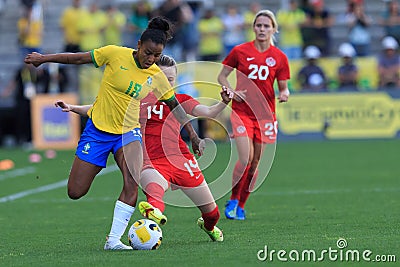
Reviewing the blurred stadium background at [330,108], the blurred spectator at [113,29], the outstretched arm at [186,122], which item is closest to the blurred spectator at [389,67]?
the blurred stadium background at [330,108]

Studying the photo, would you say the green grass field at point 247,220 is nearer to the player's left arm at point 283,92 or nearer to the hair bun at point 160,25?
the player's left arm at point 283,92

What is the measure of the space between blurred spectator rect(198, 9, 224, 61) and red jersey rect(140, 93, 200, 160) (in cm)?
1652

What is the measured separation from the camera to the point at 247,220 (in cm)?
1113

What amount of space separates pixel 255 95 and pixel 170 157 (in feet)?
9.95

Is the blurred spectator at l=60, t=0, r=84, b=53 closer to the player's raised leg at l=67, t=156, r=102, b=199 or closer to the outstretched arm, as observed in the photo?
the outstretched arm

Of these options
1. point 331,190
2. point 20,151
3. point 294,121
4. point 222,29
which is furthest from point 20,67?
point 331,190

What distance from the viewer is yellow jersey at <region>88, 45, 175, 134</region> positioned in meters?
8.67

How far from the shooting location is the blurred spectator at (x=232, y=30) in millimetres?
25984

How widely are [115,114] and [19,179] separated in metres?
9.20

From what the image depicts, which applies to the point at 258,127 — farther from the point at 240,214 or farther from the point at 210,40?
the point at 210,40

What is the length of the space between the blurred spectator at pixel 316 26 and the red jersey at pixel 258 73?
46.9 feet

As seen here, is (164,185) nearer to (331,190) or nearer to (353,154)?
(331,190)

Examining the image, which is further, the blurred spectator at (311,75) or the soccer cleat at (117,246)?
the blurred spectator at (311,75)

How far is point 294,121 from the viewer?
960 inches
